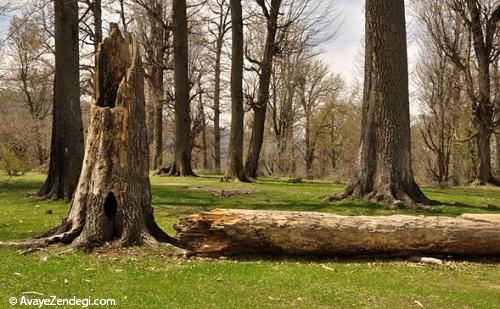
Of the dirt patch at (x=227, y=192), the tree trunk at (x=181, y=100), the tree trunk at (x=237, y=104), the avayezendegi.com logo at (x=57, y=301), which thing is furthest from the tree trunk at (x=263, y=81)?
the avayezendegi.com logo at (x=57, y=301)

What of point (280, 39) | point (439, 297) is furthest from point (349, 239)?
point (280, 39)

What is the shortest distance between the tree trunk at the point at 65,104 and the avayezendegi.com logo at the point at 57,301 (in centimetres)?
930

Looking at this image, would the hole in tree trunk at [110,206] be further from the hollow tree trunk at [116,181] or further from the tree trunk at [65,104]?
the tree trunk at [65,104]

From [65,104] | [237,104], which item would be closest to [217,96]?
[237,104]

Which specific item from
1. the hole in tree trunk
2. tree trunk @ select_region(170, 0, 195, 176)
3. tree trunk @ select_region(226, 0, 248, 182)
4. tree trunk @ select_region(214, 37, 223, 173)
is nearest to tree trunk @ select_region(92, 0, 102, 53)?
tree trunk @ select_region(170, 0, 195, 176)

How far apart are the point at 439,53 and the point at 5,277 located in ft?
112

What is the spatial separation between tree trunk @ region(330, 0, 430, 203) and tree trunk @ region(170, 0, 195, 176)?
12554 mm

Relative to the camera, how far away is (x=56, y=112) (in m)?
14.9

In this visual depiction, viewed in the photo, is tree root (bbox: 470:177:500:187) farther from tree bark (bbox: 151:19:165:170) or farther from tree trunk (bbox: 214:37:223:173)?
tree trunk (bbox: 214:37:223:173)

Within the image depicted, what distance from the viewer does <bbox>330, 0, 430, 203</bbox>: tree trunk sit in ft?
47.4

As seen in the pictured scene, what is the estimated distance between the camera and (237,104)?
23.5 metres

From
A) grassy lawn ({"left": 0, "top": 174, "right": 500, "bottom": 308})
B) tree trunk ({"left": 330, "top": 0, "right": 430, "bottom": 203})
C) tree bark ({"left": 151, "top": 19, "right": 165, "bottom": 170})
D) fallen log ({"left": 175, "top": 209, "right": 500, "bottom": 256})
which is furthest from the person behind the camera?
tree bark ({"left": 151, "top": 19, "right": 165, "bottom": 170})

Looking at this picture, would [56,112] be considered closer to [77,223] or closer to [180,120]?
[77,223]

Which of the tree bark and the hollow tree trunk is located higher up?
the tree bark
